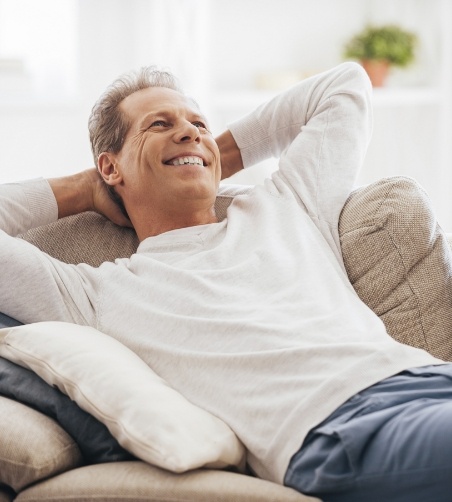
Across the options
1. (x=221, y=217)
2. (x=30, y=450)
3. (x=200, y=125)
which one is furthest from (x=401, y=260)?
(x=30, y=450)

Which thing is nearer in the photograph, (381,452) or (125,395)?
(381,452)

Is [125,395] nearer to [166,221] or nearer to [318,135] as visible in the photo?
[166,221]

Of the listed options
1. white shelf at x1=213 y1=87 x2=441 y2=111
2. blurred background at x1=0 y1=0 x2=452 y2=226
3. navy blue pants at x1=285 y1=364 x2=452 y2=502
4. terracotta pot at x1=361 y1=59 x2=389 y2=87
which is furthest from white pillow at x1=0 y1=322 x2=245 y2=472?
terracotta pot at x1=361 y1=59 x2=389 y2=87

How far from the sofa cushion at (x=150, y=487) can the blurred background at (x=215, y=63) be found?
3.10 meters

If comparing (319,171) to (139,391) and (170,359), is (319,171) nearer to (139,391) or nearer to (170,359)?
(170,359)

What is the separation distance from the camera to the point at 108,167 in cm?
219

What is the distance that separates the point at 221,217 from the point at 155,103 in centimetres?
32

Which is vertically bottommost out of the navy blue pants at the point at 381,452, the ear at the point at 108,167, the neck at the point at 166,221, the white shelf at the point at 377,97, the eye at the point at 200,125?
the white shelf at the point at 377,97

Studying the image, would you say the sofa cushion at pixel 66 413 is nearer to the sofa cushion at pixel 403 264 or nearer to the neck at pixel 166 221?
the neck at pixel 166 221

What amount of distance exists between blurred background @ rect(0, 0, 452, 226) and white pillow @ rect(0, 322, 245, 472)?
2865 millimetres

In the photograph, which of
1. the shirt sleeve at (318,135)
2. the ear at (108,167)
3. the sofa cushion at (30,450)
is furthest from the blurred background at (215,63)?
the sofa cushion at (30,450)

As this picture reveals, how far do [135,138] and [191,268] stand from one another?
40 centimetres

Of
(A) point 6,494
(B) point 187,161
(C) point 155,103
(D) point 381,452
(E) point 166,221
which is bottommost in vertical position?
(A) point 6,494

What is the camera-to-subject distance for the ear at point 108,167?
7.12 feet
